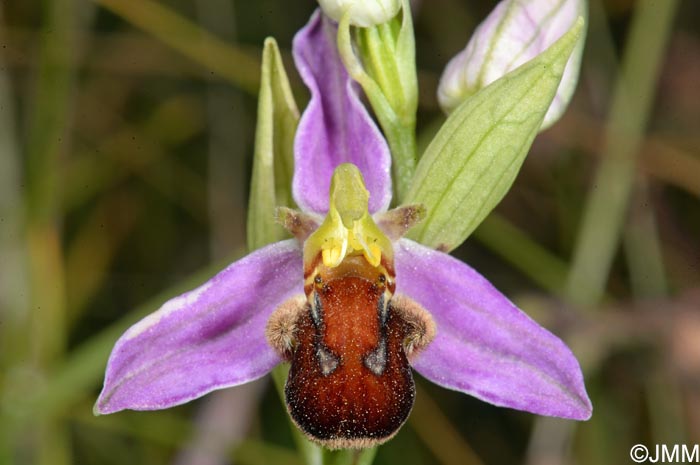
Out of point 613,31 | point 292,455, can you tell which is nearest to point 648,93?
point 613,31

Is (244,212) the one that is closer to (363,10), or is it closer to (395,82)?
(395,82)

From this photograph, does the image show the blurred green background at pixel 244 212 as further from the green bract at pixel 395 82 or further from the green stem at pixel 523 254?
the green bract at pixel 395 82

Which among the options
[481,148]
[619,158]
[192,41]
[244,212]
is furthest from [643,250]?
[481,148]

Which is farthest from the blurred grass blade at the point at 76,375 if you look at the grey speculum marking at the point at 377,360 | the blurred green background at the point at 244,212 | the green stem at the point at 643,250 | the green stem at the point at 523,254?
the green stem at the point at 643,250

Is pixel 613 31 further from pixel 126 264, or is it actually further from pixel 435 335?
pixel 435 335

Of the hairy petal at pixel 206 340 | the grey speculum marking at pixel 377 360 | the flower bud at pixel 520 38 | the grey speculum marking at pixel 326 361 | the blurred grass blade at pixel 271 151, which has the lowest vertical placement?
the hairy petal at pixel 206 340

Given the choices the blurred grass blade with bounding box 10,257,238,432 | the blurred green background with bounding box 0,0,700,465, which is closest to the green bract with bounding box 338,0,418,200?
the blurred grass blade with bounding box 10,257,238,432

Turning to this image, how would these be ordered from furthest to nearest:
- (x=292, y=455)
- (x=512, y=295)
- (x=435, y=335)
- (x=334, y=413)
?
(x=512, y=295)
(x=292, y=455)
(x=435, y=335)
(x=334, y=413)

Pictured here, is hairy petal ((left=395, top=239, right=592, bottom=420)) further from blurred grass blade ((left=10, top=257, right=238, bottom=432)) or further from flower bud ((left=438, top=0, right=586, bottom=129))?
blurred grass blade ((left=10, top=257, right=238, bottom=432))
